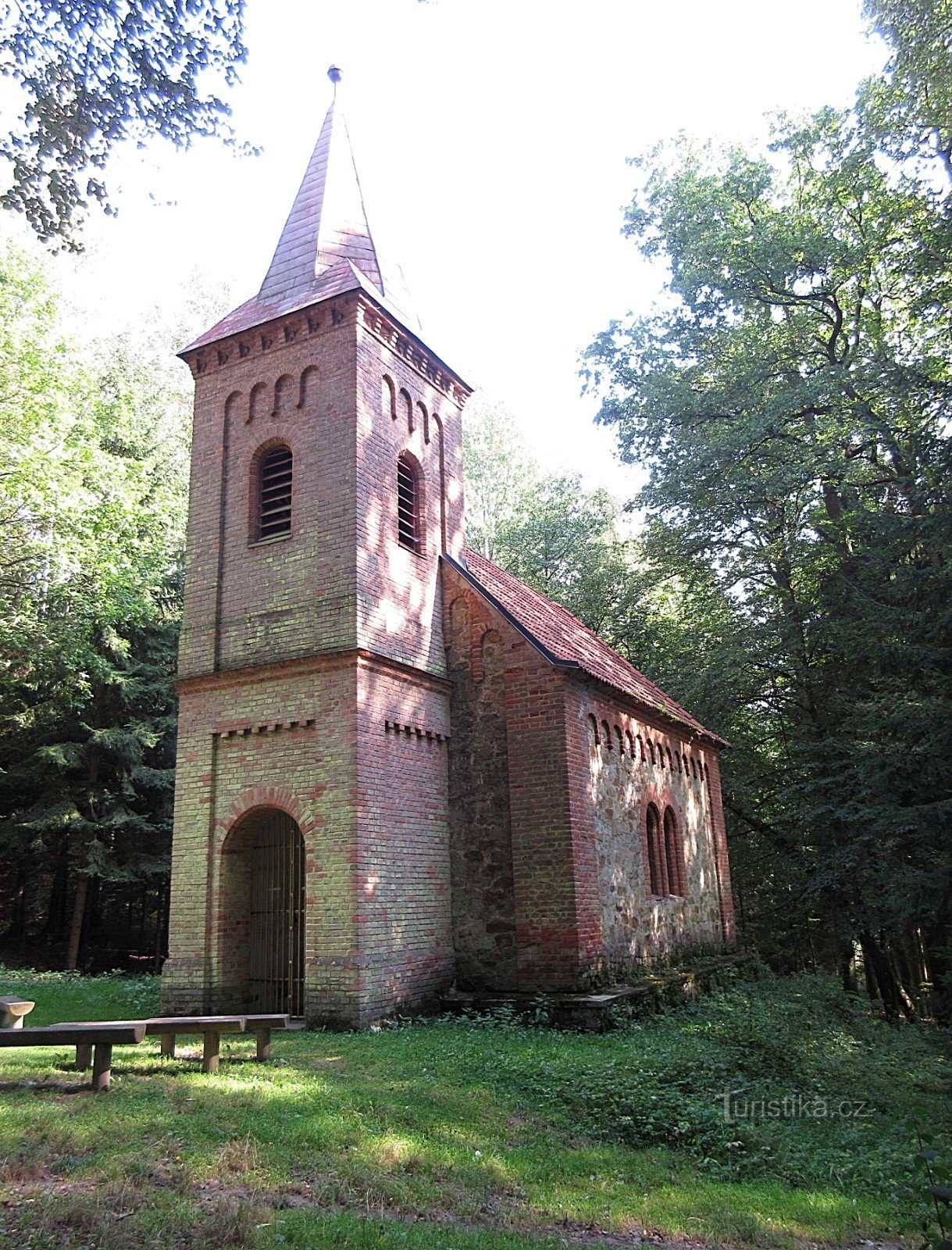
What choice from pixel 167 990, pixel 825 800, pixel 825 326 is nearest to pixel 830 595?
pixel 825 800

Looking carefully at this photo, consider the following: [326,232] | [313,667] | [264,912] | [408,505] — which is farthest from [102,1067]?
[326,232]

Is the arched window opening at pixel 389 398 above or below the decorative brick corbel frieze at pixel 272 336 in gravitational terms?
below

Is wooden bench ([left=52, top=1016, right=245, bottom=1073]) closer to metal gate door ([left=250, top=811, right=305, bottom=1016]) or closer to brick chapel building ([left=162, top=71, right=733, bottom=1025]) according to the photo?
brick chapel building ([left=162, top=71, right=733, bottom=1025])

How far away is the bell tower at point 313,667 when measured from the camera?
407 inches

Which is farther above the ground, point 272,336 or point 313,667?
point 272,336

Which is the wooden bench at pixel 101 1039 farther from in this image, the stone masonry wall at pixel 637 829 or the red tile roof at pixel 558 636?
the red tile roof at pixel 558 636

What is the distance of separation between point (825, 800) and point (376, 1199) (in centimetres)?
1529

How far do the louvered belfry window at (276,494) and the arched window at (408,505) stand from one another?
1.56 m

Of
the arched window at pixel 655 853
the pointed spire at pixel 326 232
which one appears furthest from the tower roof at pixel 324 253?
the arched window at pixel 655 853

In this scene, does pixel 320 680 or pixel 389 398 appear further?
pixel 389 398

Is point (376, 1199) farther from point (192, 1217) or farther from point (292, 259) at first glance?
point (292, 259)

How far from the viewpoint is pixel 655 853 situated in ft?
48.1

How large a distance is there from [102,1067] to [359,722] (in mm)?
4766

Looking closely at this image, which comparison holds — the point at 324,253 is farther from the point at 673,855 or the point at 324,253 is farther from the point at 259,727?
the point at 673,855
